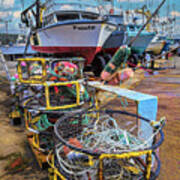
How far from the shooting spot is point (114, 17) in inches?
635

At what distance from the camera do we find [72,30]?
8766mm

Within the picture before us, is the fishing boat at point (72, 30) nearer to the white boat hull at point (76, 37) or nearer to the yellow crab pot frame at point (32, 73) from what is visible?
the white boat hull at point (76, 37)

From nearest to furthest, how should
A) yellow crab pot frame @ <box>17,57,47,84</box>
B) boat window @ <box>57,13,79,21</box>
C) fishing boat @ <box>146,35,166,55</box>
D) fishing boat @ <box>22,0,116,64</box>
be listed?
1. yellow crab pot frame @ <box>17,57,47,84</box>
2. fishing boat @ <box>22,0,116,64</box>
3. boat window @ <box>57,13,79,21</box>
4. fishing boat @ <box>146,35,166,55</box>

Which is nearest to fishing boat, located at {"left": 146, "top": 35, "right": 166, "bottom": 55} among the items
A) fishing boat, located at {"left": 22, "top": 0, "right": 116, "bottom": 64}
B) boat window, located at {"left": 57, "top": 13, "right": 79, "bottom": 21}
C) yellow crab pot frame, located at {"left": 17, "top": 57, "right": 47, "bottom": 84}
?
fishing boat, located at {"left": 22, "top": 0, "right": 116, "bottom": 64}

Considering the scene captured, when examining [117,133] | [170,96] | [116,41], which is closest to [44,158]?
[117,133]

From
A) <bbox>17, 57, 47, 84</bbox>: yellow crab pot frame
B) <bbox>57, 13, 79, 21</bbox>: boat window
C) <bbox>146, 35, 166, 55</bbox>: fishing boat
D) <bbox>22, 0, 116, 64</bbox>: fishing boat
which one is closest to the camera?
<bbox>17, 57, 47, 84</bbox>: yellow crab pot frame

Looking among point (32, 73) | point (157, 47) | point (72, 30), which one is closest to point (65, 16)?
point (72, 30)

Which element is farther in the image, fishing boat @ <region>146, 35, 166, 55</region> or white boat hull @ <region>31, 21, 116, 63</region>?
fishing boat @ <region>146, 35, 166, 55</region>

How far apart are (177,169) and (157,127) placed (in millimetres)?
1178

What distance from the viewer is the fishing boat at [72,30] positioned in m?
8.73

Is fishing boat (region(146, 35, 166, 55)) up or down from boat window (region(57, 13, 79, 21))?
down

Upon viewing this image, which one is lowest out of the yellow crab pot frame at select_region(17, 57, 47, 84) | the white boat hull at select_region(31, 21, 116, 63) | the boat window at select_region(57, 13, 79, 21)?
the yellow crab pot frame at select_region(17, 57, 47, 84)

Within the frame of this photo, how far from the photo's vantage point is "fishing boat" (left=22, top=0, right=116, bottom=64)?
28.6 ft

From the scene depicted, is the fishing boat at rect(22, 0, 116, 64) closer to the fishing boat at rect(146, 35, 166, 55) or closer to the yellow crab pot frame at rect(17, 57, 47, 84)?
the yellow crab pot frame at rect(17, 57, 47, 84)
